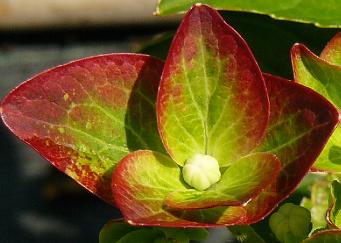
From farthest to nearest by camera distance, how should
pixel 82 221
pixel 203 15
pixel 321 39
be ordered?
1. pixel 82 221
2. pixel 321 39
3. pixel 203 15

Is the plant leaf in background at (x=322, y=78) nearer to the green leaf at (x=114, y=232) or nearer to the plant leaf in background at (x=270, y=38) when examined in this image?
the green leaf at (x=114, y=232)

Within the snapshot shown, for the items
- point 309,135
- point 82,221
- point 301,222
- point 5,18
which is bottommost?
point 82,221

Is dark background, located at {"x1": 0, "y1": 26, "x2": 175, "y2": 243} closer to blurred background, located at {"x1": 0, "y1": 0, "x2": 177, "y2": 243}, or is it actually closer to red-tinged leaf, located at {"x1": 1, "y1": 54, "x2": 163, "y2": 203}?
blurred background, located at {"x1": 0, "y1": 0, "x2": 177, "y2": 243}

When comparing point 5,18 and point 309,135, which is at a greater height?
point 309,135

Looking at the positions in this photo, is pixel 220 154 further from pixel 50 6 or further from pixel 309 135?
pixel 50 6

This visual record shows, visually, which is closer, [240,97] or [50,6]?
[240,97]

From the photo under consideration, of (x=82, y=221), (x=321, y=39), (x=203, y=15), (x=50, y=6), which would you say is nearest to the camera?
(x=203, y=15)

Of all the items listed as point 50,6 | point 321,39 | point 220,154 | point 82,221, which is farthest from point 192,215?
point 50,6

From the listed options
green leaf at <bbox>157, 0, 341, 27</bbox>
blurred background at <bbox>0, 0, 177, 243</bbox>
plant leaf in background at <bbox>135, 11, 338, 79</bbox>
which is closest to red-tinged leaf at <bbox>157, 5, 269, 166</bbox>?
green leaf at <bbox>157, 0, 341, 27</bbox>
